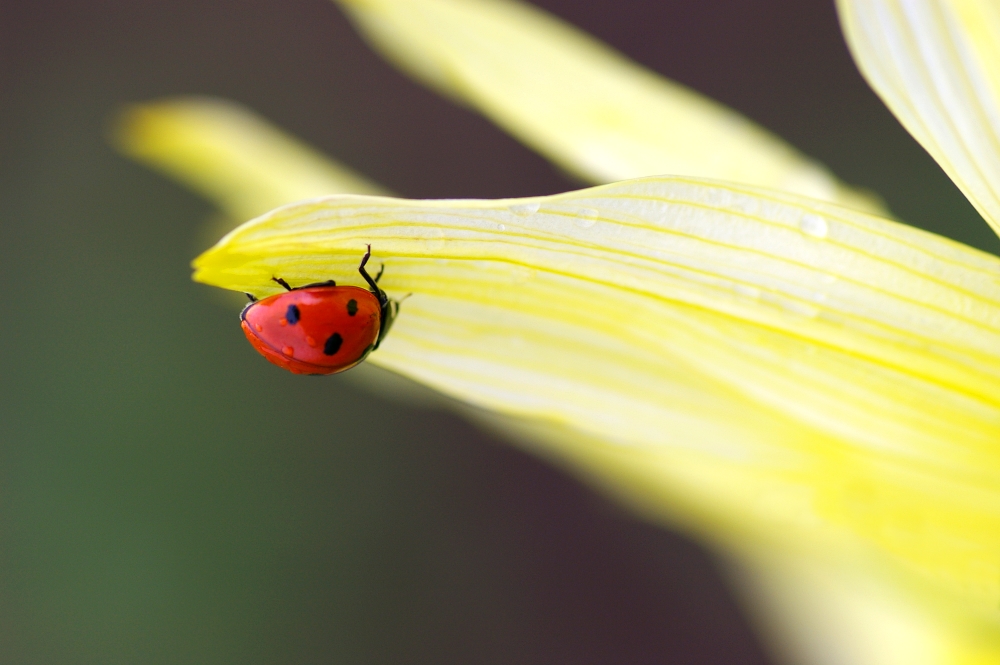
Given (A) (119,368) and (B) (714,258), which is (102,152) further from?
(B) (714,258)

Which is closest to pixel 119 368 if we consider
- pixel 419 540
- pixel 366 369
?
pixel 419 540

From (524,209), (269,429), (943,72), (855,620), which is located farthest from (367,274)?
(269,429)

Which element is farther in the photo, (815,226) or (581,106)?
(581,106)

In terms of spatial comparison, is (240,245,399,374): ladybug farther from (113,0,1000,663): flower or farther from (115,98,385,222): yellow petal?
(115,98,385,222): yellow petal

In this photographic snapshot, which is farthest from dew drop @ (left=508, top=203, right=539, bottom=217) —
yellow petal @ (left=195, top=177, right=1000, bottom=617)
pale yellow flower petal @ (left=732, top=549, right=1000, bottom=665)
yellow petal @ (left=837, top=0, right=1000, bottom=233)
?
pale yellow flower petal @ (left=732, top=549, right=1000, bottom=665)

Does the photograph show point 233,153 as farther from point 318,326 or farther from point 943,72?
point 943,72

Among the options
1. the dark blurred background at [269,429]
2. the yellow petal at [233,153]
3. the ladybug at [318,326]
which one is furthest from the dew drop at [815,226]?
the dark blurred background at [269,429]
